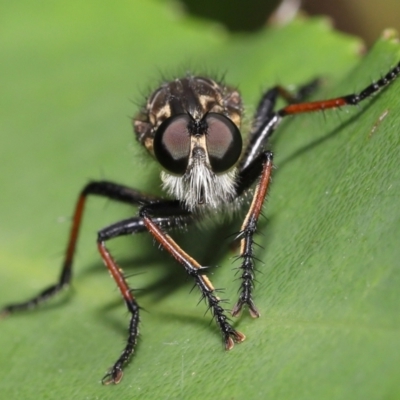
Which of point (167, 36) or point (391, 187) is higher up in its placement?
point (391, 187)

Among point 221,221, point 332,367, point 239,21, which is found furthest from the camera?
point 239,21

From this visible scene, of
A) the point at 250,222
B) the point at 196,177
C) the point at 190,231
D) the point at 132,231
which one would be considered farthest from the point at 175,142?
the point at 190,231

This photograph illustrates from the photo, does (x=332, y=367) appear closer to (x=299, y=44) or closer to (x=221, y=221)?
(x=221, y=221)

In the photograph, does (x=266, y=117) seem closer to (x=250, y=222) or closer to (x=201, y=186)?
(x=201, y=186)

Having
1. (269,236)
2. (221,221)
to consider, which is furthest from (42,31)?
(269,236)

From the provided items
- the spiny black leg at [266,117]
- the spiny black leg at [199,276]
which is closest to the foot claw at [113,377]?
the spiny black leg at [199,276]

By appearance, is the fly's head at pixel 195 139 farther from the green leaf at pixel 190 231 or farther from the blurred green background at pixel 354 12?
the blurred green background at pixel 354 12

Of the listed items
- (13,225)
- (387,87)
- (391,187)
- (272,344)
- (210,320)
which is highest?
(387,87)

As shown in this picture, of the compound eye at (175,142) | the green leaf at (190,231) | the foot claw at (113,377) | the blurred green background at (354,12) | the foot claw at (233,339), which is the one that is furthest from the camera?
the blurred green background at (354,12)
